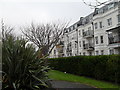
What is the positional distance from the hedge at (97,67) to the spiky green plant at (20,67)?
152 inches

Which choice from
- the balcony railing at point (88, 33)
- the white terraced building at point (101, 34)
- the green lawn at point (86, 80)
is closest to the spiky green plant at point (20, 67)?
the green lawn at point (86, 80)

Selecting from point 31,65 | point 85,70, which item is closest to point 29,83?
point 31,65

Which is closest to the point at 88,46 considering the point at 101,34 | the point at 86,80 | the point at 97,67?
the point at 101,34

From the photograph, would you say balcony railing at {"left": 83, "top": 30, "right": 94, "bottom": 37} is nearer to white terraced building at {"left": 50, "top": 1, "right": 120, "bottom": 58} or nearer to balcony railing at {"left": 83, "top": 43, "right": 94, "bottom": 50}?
white terraced building at {"left": 50, "top": 1, "right": 120, "bottom": 58}

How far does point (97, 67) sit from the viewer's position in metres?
12.5

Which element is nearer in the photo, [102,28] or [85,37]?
[102,28]

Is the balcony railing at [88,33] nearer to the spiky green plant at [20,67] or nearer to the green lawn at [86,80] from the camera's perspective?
the green lawn at [86,80]

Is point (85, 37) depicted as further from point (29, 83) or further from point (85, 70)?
point (29, 83)

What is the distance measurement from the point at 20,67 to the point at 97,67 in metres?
7.03

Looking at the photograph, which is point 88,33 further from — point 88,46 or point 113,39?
point 113,39

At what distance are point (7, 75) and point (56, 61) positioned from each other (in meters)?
16.3

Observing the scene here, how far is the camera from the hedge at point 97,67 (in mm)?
10547

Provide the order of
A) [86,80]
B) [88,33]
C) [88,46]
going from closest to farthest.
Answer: [86,80] < [88,33] < [88,46]

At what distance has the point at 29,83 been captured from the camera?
7234 millimetres
